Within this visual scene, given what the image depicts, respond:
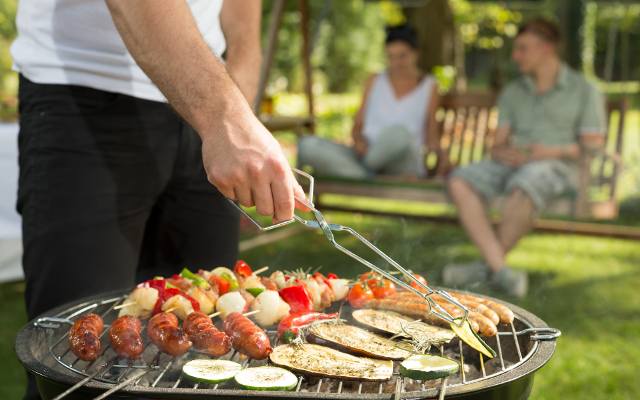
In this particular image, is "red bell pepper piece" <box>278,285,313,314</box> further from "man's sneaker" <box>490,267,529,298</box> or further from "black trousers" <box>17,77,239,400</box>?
"man's sneaker" <box>490,267,529,298</box>

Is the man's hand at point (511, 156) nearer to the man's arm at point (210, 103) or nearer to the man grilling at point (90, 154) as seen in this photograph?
the man grilling at point (90, 154)

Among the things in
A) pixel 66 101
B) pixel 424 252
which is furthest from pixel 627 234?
pixel 66 101

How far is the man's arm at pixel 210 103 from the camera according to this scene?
136cm

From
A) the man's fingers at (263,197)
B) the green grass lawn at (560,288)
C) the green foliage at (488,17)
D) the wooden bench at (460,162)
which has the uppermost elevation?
the green foliage at (488,17)

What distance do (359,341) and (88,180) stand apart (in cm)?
80

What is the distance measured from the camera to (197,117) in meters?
1.45

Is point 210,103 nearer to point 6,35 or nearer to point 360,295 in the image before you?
point 360,295

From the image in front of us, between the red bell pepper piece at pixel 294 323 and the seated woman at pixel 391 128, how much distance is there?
3853 millimetres

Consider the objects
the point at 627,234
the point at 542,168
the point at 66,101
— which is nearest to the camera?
the point at 66,101

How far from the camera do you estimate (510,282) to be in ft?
16.2

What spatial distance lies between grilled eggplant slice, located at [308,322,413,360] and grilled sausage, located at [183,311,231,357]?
0.69 feet

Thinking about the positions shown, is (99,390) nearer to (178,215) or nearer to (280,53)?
(178,215)

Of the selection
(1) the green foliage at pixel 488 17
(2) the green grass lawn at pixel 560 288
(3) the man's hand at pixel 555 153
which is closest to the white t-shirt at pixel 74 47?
(2) the green grass lawn at pixel 560 288

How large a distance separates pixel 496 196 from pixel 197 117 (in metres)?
3.99
